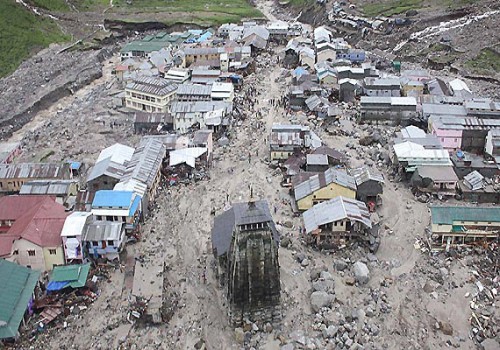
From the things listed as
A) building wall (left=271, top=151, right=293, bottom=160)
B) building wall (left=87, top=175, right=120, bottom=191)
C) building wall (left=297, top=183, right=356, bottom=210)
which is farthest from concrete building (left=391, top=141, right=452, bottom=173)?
building wall (left=87, top=175, right=120, bottom=191)

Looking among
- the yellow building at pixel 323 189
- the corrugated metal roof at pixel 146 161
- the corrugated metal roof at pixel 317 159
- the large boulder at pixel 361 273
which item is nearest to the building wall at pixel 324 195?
the yellow building at pixel 323 189

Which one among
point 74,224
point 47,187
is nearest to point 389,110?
point 47,187

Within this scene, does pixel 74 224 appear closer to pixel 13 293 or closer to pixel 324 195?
pixel 13 293

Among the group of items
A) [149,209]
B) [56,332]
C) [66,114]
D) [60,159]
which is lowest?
[56,332]

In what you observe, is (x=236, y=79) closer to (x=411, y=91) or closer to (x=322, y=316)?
(x=411, y=91)

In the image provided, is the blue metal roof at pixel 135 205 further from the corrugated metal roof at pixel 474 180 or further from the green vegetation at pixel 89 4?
the green vegetation at pixel 89 4

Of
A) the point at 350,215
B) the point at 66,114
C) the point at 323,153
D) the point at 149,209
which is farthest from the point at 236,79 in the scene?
the point at 350,215
